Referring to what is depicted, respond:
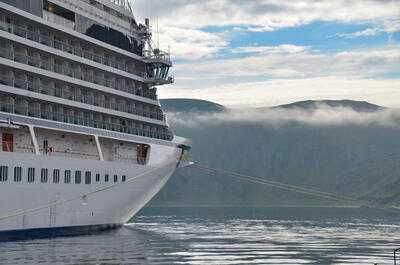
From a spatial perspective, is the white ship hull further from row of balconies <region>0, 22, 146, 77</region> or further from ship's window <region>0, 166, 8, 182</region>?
row of balconies <region>0, 22, 146, 77</region>

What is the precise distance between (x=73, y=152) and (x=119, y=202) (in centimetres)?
571

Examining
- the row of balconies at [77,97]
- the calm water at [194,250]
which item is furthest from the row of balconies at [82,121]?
the calm water at [194,250]

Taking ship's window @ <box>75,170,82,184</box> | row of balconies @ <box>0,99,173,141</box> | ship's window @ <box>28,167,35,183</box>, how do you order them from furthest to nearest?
ship's window @ <box>75,170,82,184</box>
row of balconies @ <box>0,99,173,141</box>
ship's window @ <box>28,167,35,183</box>

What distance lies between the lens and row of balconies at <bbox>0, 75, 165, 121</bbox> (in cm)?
4119

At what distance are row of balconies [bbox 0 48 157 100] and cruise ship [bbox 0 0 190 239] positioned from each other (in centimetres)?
10

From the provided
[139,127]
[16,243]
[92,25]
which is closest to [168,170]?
[139,127]

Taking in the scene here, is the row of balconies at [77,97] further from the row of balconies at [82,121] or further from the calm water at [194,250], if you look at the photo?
the calm water at [194,250]

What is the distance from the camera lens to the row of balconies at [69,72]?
41531mm

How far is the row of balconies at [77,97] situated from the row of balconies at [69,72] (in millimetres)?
1301

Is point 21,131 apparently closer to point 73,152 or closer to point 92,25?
point 73,152

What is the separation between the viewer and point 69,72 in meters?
46.2

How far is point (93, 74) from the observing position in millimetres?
49094

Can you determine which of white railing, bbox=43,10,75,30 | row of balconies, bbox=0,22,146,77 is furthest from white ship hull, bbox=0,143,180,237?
white railing, bbox=43,10,75,30

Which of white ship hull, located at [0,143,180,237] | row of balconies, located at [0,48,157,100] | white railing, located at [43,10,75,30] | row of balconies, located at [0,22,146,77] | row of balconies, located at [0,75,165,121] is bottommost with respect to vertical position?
white ship hull, located at [0,143,180,237]
